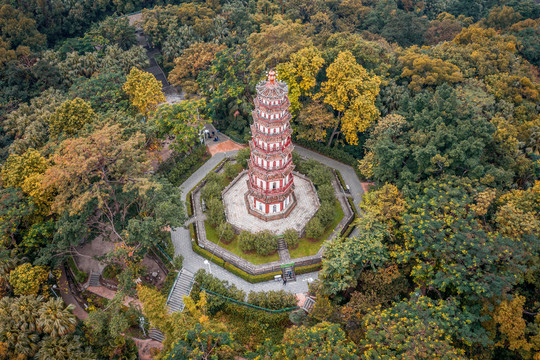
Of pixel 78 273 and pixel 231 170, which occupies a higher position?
pixel 231 170

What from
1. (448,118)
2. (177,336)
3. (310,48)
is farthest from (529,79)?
(177,336)

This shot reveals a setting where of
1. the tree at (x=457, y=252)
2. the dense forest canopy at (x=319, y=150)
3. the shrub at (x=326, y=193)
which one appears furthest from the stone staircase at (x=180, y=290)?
the tree at (x=457, y=252)

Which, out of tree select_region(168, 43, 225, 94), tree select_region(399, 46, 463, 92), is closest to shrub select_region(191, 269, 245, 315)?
tree select_region(168, 43, 225, 94)

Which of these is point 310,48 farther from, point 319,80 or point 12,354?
point 12,354

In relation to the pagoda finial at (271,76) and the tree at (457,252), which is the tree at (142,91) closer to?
the pagoda finial at (271,76)

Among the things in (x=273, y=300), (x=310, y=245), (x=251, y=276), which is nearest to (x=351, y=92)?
(x=310, y=245)

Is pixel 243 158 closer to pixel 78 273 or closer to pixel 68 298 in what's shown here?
pixel 78 273

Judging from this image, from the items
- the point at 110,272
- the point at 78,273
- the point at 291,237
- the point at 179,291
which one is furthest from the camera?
the point at 291,237
